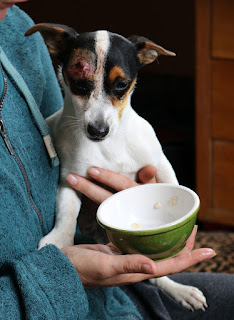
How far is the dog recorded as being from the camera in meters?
0.93

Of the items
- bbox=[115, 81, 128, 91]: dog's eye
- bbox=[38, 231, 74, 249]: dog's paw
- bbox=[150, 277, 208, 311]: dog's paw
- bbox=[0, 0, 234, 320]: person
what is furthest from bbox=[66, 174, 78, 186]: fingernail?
bbox=[150, 277, 208, 311]: dog's paw

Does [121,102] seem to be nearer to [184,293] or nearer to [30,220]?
[30,220]

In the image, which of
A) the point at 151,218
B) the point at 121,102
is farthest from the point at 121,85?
the point at 151,218

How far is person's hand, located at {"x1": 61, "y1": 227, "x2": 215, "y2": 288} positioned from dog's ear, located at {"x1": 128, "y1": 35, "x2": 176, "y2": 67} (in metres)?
0.39

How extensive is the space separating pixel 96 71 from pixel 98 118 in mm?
84

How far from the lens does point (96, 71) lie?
92 cm

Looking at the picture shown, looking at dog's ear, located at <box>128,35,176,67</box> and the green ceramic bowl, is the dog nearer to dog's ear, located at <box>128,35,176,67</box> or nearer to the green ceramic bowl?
dog's ear, located at <box>128,35,176,67</box>

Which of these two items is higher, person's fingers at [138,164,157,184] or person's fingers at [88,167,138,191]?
person's fingers at [88,167,138,191]

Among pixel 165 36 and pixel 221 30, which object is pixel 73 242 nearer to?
pixel 221 30

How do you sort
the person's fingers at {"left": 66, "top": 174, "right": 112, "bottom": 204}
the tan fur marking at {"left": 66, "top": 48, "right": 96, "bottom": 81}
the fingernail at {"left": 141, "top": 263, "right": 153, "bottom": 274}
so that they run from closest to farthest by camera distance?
the fingernail at {"left": 141, "top": 263, "right": 153, "bottom": 274}, the tan fur marking at {"left": 66, "top": 48, "right": 96, "bottom": 81}, the person's fingers at {"left": 66, "top": 174, "right": 112, "bottom": 204}

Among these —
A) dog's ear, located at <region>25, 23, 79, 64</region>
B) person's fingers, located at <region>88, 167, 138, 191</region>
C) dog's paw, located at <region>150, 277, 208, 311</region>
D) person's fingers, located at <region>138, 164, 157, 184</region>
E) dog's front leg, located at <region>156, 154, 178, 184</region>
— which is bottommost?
dog's paw, located at <region>150, 277, 208, 311</region>

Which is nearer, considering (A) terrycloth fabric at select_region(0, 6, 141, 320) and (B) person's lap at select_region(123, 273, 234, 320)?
(A) terrycloth fabric at select_region(0, 6, 141, 320)

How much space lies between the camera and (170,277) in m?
1.18

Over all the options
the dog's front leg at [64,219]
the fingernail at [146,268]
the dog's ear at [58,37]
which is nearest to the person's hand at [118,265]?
the fingernail at [146,268]
